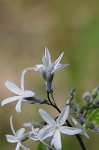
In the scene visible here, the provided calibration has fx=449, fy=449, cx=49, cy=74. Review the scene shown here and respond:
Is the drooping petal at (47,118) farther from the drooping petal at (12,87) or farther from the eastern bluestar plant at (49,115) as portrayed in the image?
the drooping petal at (12,87)

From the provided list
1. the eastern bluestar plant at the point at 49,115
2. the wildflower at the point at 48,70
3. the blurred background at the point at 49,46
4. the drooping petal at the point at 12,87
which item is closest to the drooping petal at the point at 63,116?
the eastern bluestar plant at the point at 49,115

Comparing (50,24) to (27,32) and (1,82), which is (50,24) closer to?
(27,32)

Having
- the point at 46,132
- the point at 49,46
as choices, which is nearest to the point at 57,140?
the point at 46,132

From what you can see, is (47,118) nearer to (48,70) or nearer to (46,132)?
(46,132)

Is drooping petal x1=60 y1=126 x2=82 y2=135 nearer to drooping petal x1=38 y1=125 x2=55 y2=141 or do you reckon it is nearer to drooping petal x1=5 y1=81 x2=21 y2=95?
drooping petal x1=38 y1=125 x2=55 y2=141

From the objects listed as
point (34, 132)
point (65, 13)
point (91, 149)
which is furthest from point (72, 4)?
point (34, 132)
